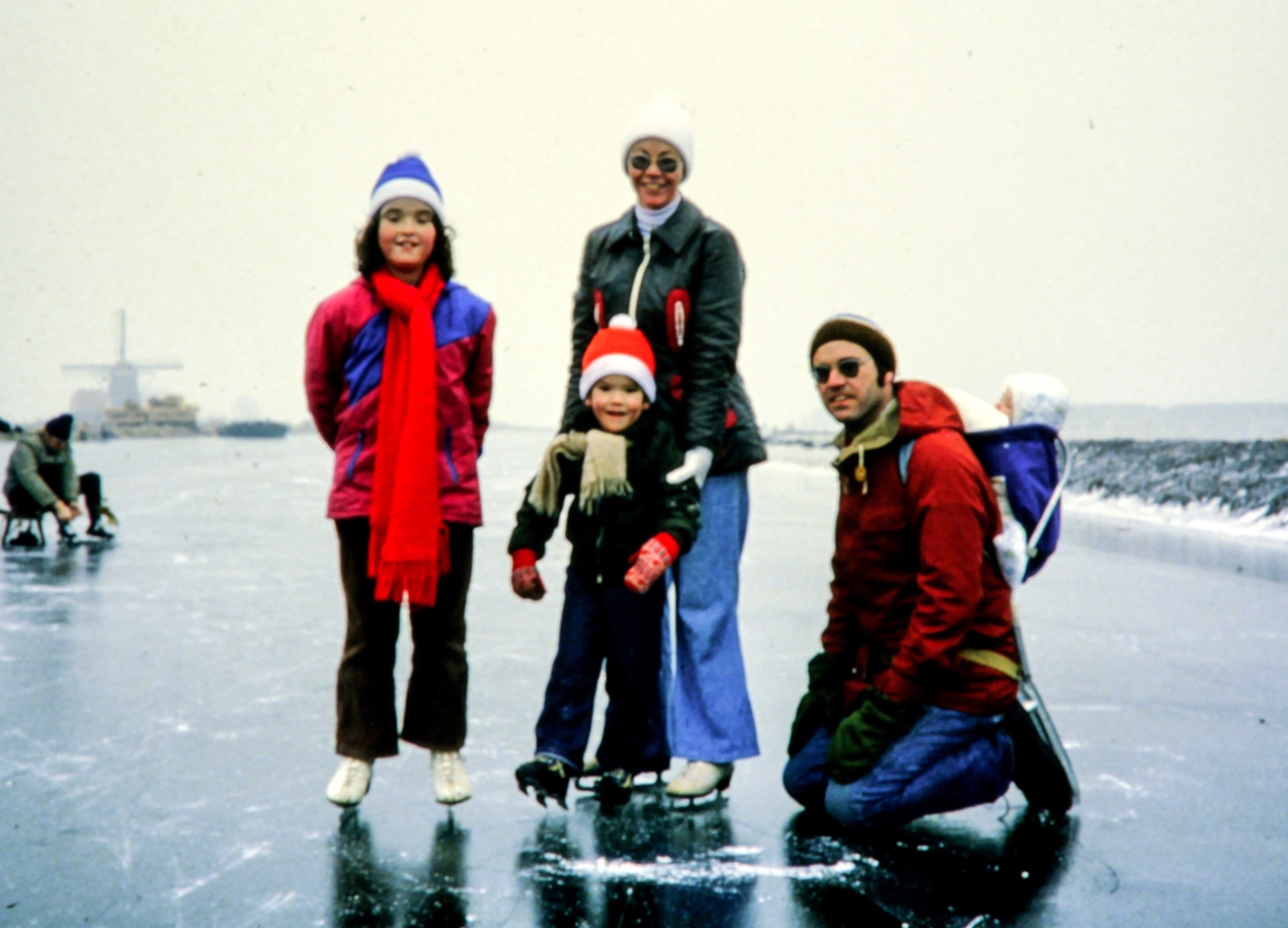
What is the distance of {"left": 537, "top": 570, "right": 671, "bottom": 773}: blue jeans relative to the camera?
2.89 metres

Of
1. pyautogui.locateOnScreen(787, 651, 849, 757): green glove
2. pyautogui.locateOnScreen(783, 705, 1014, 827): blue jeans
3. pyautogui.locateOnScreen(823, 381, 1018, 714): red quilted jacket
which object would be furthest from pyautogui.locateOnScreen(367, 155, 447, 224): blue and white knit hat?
pyautogui.locateOnScreen(783, 705, 1014, 827): blue jeans

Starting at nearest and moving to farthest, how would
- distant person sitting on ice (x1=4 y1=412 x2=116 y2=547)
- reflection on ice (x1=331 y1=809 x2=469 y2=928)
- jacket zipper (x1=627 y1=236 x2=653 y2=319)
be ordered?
reflection on ice (x1=331 y1=809 x2=469 y2=928), jacket zipper (x1=627 y1=236 x2=653 y2=319), distant person sitting on ice (x1=4 y1=412 x2=116 y2=547)

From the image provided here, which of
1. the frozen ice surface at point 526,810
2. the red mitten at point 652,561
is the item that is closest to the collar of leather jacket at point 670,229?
the red mitten at point 652,561

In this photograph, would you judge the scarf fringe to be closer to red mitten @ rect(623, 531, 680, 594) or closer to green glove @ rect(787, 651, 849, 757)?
red mitten @ rect(623, 531, 680, 594)

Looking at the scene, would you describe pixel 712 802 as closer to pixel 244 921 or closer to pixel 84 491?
pixel 244 921

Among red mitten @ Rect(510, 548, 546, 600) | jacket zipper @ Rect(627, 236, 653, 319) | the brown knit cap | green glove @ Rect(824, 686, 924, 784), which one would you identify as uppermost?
jacket zipper @ Rect(627, 236, 653, 319)

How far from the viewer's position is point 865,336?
9.12ft

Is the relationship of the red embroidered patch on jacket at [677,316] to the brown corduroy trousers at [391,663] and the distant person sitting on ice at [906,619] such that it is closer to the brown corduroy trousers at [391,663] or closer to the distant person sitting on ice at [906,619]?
the distant person sitting on ice at [906,619]

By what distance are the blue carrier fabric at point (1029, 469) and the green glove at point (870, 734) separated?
48 centimetres

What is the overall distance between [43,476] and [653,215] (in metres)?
7.81

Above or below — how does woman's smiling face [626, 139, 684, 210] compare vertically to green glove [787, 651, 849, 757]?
above

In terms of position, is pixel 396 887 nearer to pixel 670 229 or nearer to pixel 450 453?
pixel 450 453

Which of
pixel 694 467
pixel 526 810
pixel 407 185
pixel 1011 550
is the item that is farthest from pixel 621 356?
pixel 526 810

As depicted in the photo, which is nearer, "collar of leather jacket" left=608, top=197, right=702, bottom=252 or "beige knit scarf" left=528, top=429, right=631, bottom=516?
"beige knit scarf" left=528, top=429, right=631, bottom=516
